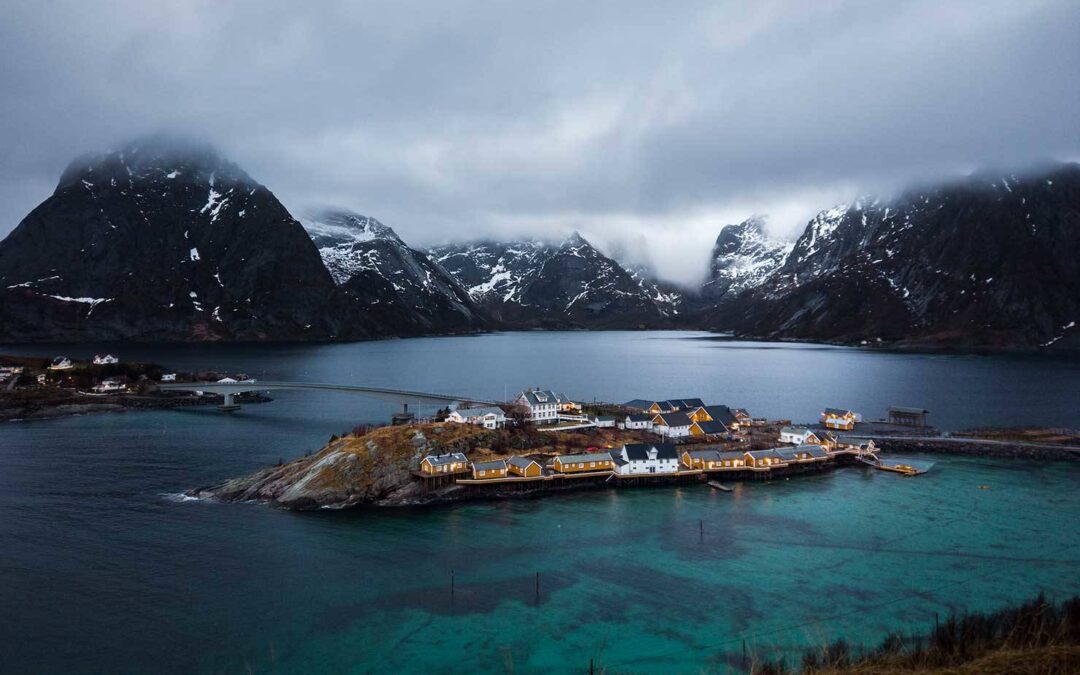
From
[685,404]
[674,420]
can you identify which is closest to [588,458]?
[674,420]

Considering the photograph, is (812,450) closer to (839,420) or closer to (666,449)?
(666,449)

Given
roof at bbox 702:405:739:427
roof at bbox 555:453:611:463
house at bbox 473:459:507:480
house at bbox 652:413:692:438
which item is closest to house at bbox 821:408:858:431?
roof at bbox 702:405:739:427

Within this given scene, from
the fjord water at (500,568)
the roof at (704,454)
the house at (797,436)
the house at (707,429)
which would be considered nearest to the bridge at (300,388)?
the fjord water at (500,568)

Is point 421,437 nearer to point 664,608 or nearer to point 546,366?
point 664,608

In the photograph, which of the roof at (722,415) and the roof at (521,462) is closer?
the roof at (521,462)

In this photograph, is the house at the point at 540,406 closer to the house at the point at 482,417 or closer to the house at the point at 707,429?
the house at the point at 482,417

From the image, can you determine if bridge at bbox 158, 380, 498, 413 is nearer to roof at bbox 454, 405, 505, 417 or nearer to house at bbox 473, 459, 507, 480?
roof at bbox 454, 405, 505, 417
